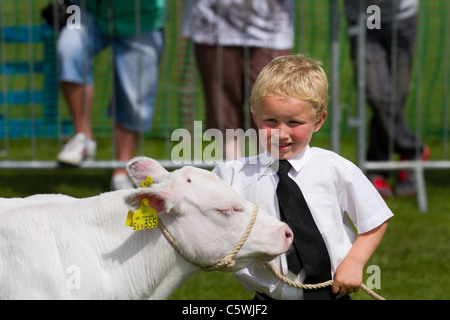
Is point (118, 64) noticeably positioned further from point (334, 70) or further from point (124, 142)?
point (334, 70)

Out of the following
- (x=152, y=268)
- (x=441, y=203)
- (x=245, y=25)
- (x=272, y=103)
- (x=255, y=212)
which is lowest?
(x=441, y=203)

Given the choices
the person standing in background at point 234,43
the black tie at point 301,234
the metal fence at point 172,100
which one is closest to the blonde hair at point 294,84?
the black tie at point 301,234

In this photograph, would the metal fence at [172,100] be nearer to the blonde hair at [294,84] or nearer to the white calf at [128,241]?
the blonde hair at [294,84]

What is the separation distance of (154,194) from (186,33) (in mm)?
3753

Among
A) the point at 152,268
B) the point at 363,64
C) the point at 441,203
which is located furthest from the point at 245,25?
the point at 152,268

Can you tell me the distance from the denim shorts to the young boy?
3.42 metres

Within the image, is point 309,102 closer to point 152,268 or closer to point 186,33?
point 152,268

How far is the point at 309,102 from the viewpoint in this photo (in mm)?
3438

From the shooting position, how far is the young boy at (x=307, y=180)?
343cm

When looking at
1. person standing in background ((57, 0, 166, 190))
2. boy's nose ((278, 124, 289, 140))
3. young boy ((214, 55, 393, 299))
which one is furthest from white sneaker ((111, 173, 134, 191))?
boy's nose ((278, 124, 289, 140))

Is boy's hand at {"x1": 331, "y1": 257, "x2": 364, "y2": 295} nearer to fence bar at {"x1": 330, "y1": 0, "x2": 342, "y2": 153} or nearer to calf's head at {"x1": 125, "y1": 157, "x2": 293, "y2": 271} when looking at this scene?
calf's head at {"x1": 125, "y1": 157, "x2": 293, "y2": 271}

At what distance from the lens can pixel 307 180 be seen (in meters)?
3.53

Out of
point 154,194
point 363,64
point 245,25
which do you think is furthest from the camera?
point 363,64

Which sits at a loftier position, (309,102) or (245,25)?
(245,25)
